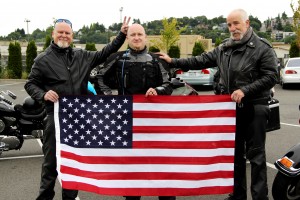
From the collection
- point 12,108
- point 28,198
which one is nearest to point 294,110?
point 12,108

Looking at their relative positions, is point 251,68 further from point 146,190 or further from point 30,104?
point 30,104

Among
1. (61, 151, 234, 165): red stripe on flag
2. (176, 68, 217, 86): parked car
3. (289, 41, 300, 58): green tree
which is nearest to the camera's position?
(61, 151, 234, 165): red stripe on flag

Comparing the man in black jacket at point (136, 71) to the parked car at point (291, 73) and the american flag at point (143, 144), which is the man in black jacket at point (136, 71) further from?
the parked car at point (291, 73)

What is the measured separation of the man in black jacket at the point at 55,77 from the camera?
4402 millimetres

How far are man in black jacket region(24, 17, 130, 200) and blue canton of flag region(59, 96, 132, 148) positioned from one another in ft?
0.46

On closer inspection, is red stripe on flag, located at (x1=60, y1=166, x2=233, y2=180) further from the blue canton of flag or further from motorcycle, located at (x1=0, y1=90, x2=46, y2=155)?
motorcycle, located at (x1=0, y1=90, x2=46, y2=155)

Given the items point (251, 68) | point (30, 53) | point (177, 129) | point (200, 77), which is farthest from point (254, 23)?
point (177, 129)


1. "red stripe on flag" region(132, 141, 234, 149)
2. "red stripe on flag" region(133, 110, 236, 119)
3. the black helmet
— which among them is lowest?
"red stripe on flag" region(132, 141, 234, 149)

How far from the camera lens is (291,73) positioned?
19.5 m

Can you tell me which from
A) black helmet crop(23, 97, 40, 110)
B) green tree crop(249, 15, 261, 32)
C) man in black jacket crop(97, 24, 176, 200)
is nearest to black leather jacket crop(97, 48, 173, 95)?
man in black jacket crop(97, 24, 176, 200)

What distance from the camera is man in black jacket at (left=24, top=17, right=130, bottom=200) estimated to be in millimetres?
4402

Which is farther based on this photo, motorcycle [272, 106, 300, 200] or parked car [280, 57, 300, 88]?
parked car [280, 57, 300, 88]

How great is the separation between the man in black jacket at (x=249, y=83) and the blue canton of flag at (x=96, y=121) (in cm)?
81

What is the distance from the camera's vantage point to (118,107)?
437 centimetres
